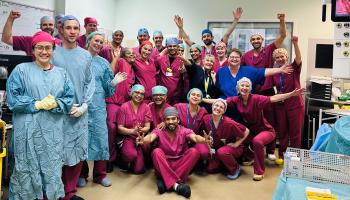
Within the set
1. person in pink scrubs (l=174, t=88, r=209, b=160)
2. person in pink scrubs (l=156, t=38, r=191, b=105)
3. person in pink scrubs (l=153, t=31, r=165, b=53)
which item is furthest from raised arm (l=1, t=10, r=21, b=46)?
person in pink scrubs (l=153, t=31, r=165, b=53)

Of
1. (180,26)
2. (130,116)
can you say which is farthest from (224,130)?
(180,26)

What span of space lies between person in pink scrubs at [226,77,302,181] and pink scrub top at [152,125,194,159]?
683 millimetres

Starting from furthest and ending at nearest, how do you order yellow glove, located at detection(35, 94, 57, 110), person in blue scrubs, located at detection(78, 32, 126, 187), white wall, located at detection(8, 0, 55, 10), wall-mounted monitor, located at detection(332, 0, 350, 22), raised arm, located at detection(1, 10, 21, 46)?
white wall, located at detection(8, 0, 55, 10)
person in blue scrubs, located at detection(78, 32, 126, 187)
raised arm, located at detection(1, 10, 21, 46)
wall-mounted monitor, located at detection(332, 0, 350, 22)
yellow glove, located at detection(35, 94, 57, 110)

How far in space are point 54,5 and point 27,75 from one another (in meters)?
3.04

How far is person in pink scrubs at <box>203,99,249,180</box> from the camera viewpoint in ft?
11.6

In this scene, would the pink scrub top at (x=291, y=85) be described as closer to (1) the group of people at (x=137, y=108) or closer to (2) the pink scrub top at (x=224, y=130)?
(1) the group of people at (x=137, y=108)

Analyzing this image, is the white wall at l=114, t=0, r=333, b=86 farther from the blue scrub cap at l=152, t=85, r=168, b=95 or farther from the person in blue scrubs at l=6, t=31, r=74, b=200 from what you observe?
the person in blue scrubs at l=6, t=31, r=74, b=200

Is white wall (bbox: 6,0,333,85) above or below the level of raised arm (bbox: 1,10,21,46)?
above

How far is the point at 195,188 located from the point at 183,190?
0.93 feet

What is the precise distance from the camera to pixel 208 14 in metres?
5.78

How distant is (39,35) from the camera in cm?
Answer: 231

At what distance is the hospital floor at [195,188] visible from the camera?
303 centimetres

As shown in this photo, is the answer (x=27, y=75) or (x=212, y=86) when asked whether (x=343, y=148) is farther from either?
(x=212, y=86)

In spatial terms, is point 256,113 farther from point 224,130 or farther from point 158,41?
point 158,41
